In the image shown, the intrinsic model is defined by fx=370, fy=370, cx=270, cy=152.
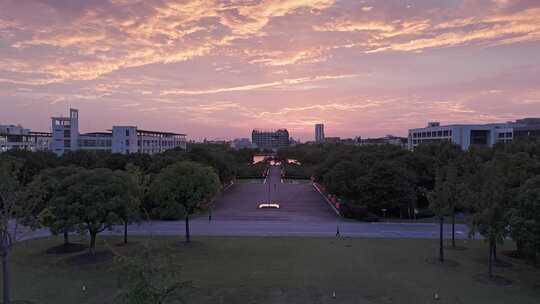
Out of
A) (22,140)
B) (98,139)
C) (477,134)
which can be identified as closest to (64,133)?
(98,139)

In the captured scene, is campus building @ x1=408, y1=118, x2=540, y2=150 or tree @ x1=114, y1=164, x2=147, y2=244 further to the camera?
campus building @ x1=408, y1=118, x2=540, y2=150

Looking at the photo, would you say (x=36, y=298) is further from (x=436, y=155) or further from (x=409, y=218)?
(x=436, y=155)

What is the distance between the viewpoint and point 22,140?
320ft

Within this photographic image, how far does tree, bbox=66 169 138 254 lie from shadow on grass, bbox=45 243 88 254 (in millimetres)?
2062

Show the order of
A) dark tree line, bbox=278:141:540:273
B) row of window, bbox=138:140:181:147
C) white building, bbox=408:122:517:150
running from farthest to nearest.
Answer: row of window, bbox=138:140:181:147
white building, bbox=408:122:517:150
dark tree line, bbox=278:141:540:273

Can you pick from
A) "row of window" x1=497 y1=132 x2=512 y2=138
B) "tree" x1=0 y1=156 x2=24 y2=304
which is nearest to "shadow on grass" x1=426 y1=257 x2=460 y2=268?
"tree" x1=0 y1=156 x2=24 y2=304

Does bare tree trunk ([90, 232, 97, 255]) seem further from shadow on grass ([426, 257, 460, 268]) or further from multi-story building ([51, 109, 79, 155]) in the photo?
multi-story building ([51, 109, 79, 155])

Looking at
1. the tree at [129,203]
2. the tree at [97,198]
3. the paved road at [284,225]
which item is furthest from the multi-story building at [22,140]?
the tree at [97,198]

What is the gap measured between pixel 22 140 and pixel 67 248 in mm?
87727

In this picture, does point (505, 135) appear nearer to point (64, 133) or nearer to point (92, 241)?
point (92, 241)

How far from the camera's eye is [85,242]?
28.6 metres

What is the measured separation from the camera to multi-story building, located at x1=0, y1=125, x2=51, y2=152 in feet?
282

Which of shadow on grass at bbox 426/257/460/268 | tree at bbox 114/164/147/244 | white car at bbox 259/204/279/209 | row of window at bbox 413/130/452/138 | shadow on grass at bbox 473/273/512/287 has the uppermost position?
row of window at bbox 413/130/452/138

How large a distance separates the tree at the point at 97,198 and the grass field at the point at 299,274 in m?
2.74
